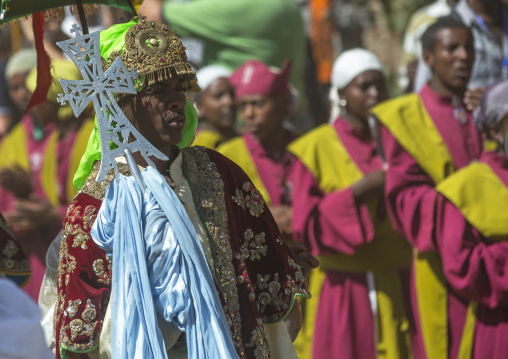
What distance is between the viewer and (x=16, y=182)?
7.62 meters

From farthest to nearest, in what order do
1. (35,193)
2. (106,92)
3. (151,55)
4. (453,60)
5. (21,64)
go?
1. (21,64)
2. (35,193)
3. (453,60)
4. (151,55)
5. (106,92)

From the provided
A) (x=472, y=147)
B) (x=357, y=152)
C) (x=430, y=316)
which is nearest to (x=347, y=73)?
(x=357, y=152)

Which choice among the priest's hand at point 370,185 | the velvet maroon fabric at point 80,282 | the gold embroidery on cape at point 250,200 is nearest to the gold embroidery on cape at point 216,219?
the gold embroidery on cape at point 250,200

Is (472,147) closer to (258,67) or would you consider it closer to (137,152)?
(258,67)

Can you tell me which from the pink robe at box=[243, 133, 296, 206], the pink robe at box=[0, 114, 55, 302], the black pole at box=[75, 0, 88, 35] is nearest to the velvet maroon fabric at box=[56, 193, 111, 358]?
the black pole at box=[75, 0, 88, 35]

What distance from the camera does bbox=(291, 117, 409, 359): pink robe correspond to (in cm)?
629

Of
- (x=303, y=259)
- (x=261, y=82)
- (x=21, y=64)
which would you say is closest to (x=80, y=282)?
(x=303, y=259)

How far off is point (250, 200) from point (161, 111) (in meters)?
0.56

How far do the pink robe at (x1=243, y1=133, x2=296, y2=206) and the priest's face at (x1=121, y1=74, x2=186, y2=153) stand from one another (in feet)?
10.8

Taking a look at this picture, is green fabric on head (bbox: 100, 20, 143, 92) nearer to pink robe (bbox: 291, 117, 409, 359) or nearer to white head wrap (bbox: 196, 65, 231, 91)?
pink robe (bbox: 291, 117, 409, 359)

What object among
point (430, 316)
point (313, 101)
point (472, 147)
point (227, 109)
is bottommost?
point (430, 316)

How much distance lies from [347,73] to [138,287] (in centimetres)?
388

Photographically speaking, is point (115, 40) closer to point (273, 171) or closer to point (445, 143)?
→ point (445, 143)

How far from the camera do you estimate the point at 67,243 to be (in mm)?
3639
